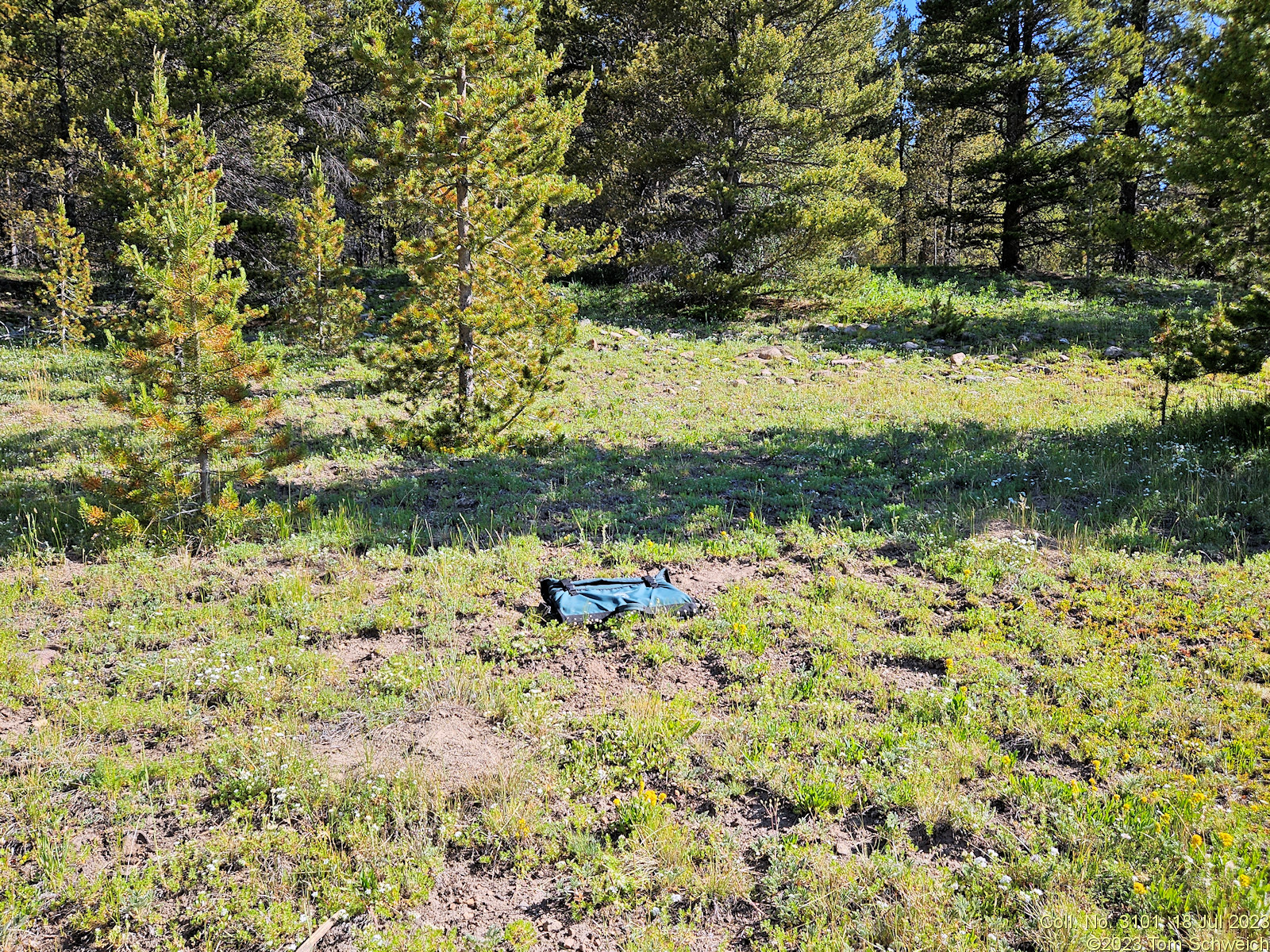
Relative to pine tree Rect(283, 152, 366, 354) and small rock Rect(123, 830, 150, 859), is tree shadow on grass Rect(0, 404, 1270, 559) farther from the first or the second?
pine tree Rect(283, 152, 366, 354)

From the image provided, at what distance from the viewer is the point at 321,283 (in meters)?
14.6

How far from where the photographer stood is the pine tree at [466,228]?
330 inches

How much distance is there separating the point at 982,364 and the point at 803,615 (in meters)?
11.3

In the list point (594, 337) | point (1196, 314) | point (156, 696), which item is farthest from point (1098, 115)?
point (156, 696)

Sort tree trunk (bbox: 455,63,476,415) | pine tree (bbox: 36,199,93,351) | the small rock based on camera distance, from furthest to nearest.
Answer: pine tree (bbox: 36,199,93,351) < tree trunk (bbox: 455,63,476,415) < the small rock

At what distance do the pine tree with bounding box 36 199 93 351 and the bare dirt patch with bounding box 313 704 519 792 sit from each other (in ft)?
50.1

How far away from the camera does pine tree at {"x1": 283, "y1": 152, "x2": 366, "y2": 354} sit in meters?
13.8

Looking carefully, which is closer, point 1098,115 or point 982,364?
point 982,364

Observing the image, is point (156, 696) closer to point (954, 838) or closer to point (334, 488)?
point (334, 488)

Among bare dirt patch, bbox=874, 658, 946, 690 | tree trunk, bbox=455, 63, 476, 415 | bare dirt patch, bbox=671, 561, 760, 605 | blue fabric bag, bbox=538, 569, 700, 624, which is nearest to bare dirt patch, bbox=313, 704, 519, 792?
blue fabric bag, bbox=538, 569, 700, 624

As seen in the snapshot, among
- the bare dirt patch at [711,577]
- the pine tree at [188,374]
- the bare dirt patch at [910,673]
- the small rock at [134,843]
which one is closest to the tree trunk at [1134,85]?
the bare dirt patch at [711,577]

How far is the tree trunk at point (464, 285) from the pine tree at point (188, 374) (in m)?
2.99

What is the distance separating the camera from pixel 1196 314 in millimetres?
15812

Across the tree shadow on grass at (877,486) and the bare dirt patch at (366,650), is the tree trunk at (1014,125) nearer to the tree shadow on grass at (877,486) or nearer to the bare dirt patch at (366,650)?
the tree shadow on grass at (877,486)
